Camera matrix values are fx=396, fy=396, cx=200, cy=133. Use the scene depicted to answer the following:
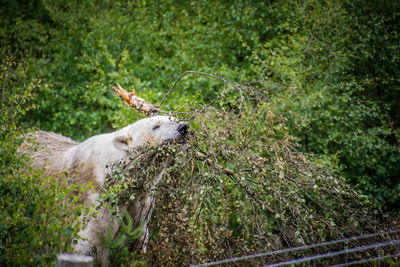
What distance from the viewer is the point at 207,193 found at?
176 inches

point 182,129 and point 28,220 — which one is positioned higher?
point 182,129

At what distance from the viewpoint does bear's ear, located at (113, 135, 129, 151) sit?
514 cm

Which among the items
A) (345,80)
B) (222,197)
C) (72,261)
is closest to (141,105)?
(222,197)

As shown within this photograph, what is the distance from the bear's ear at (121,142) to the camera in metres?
5.14

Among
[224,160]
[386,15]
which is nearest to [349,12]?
[386,15]

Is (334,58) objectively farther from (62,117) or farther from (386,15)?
(62,117)

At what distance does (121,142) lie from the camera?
17.1 feet

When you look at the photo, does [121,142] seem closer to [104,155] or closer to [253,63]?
[104,155]

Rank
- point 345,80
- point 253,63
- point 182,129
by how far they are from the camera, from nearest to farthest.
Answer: point 182,129 < point 345,80 < point 253,63

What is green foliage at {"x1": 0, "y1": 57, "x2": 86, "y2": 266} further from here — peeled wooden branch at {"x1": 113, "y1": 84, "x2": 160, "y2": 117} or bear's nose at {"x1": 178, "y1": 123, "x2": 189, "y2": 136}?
peeled wooden branch at {"x1": 113, "y1": 84, "x2": 160, "y2": 117}

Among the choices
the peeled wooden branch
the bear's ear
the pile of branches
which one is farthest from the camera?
the peeled wooden branch

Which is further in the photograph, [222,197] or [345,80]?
[345,80]


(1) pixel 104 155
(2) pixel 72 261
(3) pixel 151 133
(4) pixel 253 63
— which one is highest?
(2) pixel 72 261

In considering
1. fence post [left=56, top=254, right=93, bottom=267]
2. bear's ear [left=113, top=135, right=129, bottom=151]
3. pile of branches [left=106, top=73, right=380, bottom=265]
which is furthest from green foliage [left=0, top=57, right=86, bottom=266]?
bear's ear [left=113, top=135, right=129, bottom=151]
